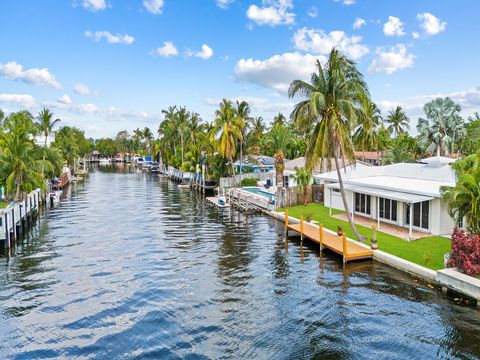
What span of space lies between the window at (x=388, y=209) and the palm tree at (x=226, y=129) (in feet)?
85.2

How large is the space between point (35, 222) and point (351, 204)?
1134 inches

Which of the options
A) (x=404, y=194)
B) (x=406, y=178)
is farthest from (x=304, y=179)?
(x=404, y=194)

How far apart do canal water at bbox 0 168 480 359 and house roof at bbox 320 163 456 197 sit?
7.65 metres

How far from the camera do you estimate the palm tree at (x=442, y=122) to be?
5447cm

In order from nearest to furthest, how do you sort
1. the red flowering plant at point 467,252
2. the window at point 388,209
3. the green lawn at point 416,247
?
the red flowering plant at point 467,252
the green lawn at point 416,247
the window at point 388,209

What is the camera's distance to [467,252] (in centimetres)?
1789

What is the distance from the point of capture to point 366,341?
47.2 ft

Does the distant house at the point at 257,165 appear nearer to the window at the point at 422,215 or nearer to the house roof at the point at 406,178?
the house roof at the point at 406,178

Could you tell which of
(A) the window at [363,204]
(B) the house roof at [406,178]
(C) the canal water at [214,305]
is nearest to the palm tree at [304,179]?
(B) the house roof at [406,178]

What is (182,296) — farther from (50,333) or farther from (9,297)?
(9,297)

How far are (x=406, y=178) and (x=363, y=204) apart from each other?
4109 mm

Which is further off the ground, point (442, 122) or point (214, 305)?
point (442, 122)

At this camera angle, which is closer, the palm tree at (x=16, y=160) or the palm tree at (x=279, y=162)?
the palm tree at (x=16, y=160)

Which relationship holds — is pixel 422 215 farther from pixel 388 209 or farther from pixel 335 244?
pixel 335 244
